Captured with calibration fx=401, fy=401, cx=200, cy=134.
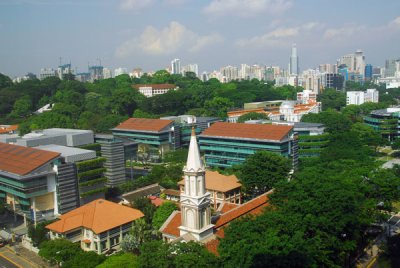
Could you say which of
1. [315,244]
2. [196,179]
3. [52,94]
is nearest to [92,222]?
[196,179]

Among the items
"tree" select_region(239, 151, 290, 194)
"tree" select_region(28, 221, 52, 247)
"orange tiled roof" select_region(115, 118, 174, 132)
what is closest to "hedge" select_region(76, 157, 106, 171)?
"tree" select_region(28, 221, 52, 247)

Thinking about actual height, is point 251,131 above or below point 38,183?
above

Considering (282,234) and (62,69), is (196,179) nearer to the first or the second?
(282,234)

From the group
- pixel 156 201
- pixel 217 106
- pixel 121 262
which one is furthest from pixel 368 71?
pixel 121 262

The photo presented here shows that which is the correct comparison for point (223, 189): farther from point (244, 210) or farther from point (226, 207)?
point (244, 210)

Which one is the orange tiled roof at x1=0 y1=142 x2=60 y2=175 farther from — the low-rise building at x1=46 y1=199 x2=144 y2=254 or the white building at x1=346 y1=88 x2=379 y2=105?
the white building at x1=346 y1=88 x2=379 y2=105

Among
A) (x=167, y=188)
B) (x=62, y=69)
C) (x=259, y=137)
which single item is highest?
(x=62, y=69)

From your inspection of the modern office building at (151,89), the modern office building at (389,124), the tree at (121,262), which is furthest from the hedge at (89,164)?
the modern office building at (151,89)
